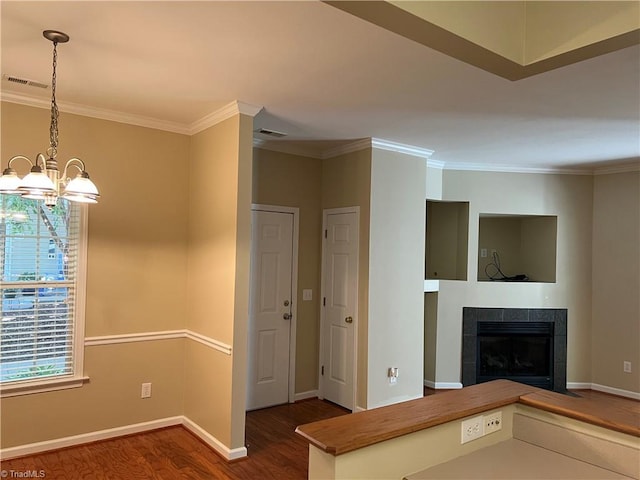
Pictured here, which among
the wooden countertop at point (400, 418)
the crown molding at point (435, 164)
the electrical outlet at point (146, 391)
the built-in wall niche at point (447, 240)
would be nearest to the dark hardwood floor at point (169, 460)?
the electrical outlet at point (146, 391)

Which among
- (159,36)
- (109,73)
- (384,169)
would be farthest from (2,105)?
(384,169)

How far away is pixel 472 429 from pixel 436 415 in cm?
21

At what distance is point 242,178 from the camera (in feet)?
11.5

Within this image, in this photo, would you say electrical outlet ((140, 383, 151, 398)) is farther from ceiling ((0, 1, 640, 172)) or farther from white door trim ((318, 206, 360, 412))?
ceiling ((0, 1, 640, 172))

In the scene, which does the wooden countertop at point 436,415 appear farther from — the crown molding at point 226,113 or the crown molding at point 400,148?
the crown molding at point 400,148

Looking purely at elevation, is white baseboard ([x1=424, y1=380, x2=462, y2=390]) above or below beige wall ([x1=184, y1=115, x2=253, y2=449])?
below

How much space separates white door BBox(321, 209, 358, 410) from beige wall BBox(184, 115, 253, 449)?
1385mm

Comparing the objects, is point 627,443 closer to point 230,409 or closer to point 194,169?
point 230,409

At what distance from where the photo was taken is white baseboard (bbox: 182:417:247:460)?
11.3 feet

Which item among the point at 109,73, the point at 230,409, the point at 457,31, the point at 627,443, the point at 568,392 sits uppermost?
the point at 109,73

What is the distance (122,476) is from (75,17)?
283 cm

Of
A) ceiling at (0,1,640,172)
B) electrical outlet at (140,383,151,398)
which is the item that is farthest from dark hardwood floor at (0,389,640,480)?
ceiling at (0,1,640,172)

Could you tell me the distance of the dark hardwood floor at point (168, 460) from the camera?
3.20m

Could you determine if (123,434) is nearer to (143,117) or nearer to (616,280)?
(143,117)
